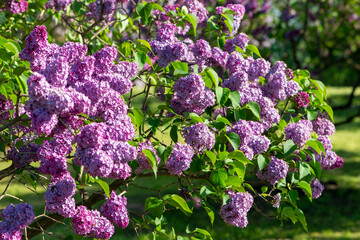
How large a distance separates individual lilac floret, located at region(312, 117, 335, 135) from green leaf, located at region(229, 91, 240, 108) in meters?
0.78

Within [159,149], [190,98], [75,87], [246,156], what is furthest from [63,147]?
[246,156]

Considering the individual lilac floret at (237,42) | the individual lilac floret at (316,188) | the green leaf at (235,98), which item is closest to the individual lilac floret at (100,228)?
the green leaf at (235,98)

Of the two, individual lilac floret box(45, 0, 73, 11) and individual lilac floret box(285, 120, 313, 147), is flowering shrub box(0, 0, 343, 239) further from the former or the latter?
individual lilac floret box(45, 0, 73, 11)

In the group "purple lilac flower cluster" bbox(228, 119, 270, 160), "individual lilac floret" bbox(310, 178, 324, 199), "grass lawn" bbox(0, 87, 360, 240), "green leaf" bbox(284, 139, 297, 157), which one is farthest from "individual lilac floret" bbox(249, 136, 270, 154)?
"grass lawn" bbox(0, 87, 360, 240)

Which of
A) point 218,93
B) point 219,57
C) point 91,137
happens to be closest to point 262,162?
point 218,93

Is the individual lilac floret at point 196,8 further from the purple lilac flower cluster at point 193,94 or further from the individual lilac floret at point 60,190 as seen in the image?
the individual lilac floret at point 60,190

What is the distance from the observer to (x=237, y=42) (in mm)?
3381

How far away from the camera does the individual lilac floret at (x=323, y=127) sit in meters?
3.30

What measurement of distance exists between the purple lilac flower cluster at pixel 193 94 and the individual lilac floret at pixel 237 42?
749 mm

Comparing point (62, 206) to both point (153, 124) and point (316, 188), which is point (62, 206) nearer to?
point (153, 124)

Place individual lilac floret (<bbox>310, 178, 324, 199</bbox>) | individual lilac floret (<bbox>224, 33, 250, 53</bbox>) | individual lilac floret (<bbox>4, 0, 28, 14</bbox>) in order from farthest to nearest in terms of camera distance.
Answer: individual lilac floret (<bbox>4, 0, 28, 14</bbox>) < individual lilac floret (<bbox>224, 33, 250, 53</bbox>) < individual lilac floret (<bbox>310, 178, 324, 199</bbox>)

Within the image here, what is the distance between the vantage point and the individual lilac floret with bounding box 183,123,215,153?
254 cm

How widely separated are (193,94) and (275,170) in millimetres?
636

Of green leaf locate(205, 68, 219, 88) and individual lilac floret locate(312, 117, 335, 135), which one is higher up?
green leaf locate(205, 68, 219, 88)
